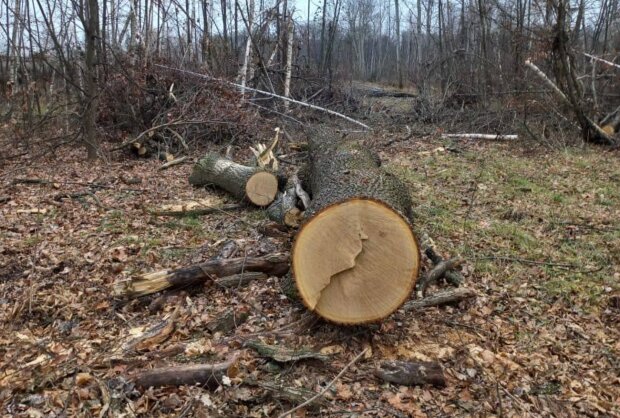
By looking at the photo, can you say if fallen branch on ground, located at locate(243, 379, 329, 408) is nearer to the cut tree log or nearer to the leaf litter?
the leaf litter

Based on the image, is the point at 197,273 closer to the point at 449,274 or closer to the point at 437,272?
the point at 437,272

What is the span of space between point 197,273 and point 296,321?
3.19 ft

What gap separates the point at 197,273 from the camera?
155 inches

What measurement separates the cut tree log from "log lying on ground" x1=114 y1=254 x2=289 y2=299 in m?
2.16

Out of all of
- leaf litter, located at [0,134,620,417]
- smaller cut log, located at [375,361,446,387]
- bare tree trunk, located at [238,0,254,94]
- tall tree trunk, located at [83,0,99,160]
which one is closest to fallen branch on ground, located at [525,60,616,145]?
leaf litter, located at [0,134,620,417]

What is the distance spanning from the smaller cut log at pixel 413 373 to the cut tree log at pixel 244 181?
3.61 meters

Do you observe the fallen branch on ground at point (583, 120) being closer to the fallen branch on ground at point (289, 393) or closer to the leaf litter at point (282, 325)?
the leaf litter at point (282, 325)

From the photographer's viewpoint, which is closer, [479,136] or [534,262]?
[534,262]

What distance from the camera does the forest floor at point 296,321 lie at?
275cm

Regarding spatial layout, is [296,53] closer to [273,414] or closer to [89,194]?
[89,194]

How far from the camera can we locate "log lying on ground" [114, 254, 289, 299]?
3.82 meters

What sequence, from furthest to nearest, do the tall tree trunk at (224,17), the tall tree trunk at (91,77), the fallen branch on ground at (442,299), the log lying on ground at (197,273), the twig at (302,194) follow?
the tall tree trunk at (224,17) < the tall tree trunk at (91,77) < the twig at (302,194) < the log lying on ground at (197,273) < the fallen branch on ground at (442,299)

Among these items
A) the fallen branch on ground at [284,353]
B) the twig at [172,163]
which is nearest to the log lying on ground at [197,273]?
the fallen branch on ground at [284,353]

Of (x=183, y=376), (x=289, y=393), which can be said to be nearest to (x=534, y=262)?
(x=289, y=393)
